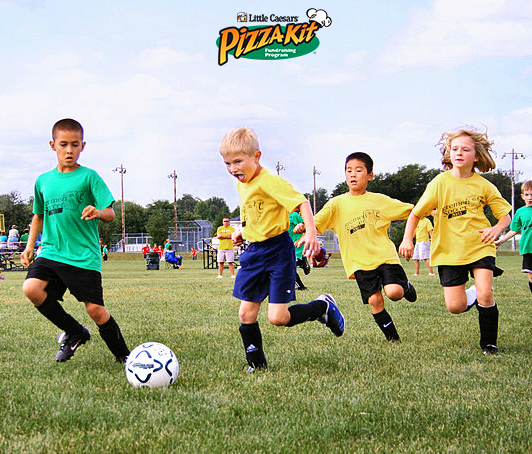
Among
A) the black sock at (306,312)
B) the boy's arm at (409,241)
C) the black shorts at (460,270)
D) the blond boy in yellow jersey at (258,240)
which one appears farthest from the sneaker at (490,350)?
the blond boy in yellow jersey at (258,240)

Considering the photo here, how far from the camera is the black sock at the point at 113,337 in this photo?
466 cm

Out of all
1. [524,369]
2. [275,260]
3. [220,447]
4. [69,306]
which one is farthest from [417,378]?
[69,306]

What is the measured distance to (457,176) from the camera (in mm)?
5391

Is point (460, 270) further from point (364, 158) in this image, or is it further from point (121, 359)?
point (121, 359)

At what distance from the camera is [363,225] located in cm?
584

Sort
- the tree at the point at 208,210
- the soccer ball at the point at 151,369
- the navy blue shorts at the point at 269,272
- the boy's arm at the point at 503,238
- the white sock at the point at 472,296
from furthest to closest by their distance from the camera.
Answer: the tree at the point at 208,210
the white sock at the point at 472,296
the boy's arm at the point at 503,238
the navy blue shorts at the point at 269,272
the soccer ball at the point at 151,369

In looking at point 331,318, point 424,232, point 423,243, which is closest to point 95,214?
point 331,318

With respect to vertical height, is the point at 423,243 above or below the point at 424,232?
below

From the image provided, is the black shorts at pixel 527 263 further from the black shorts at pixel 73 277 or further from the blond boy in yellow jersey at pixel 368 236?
the black shorts at pixel 73 277

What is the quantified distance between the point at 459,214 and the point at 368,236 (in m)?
0.96

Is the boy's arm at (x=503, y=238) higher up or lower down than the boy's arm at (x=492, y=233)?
lower down

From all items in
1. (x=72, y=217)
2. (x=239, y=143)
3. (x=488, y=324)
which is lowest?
(x=488, y=324)

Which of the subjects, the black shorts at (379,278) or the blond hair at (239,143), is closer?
the blond hair at (239,143)

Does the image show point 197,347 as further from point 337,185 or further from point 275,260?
point 337,185
